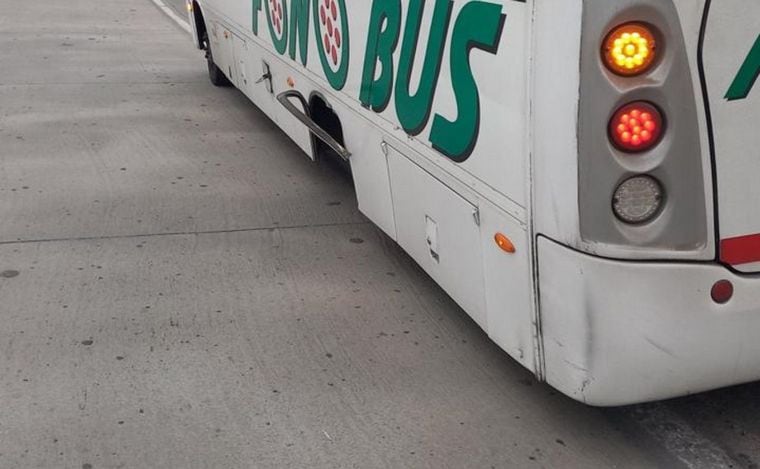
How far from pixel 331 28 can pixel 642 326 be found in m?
2.67

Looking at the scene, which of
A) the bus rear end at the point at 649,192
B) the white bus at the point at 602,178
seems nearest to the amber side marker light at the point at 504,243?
the white bus at the point at 602,178

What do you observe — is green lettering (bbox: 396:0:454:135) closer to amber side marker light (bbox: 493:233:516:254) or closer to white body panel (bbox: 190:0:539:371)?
white body panel (bbox: 190:0:539:371)

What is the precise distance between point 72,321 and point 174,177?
242 cm

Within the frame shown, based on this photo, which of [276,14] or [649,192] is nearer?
[649,192]

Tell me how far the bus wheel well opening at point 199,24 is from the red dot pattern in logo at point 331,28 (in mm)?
4917

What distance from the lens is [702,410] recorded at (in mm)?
3602

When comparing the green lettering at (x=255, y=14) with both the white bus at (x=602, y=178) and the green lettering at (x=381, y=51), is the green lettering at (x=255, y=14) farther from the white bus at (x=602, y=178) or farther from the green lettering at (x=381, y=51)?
the white bus at (x=602, y=178)

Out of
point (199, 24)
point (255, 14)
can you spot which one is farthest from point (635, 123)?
point (199, 24)

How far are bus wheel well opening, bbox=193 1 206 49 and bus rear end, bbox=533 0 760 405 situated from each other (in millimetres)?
7454

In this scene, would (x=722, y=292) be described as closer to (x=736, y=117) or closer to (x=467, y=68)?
(x=736, y=117)

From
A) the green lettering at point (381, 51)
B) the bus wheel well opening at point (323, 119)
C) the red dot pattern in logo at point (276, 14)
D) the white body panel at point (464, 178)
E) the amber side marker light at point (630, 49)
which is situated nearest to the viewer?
the amber side marker light at point (630, 49)

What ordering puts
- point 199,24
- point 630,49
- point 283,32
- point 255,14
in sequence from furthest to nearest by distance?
point 199,24
point 255,14
point 283,32
point 630,49

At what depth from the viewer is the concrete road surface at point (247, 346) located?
132 inches

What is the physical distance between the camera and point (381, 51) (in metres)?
3.98
